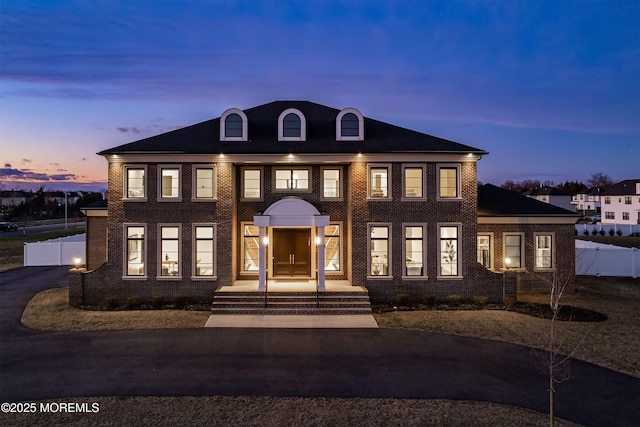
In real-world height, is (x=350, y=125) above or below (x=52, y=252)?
above

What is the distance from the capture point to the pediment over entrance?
50.5 feet

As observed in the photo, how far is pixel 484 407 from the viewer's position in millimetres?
7328

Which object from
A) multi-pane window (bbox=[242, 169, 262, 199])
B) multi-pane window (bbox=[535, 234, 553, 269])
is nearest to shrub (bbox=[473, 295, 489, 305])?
multi-pane window (bbox=[535, 234, 553, 269])

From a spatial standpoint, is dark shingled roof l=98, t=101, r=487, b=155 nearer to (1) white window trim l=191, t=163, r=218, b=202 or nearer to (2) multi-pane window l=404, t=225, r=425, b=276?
(1) white window trim l=191, t=163, r=218, b=202

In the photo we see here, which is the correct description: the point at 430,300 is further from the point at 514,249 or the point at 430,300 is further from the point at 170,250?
the point at 170,250

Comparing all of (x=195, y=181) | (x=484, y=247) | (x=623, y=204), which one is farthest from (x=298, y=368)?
(x=623, y=204)

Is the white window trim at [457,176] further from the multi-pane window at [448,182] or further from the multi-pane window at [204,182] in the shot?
the multi-pane window at [204,182]

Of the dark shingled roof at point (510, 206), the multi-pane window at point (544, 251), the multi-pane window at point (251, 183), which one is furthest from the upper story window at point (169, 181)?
the multi-pane window at point (544, 251)

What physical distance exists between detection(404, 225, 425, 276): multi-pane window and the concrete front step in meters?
2.73

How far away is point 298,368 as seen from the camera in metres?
9.21

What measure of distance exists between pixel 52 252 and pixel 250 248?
1755 centimetres

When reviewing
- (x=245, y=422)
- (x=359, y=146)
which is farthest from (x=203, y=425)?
(x=359, y=146)

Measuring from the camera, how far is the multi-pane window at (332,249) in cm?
1697

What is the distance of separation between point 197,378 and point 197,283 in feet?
24.6
